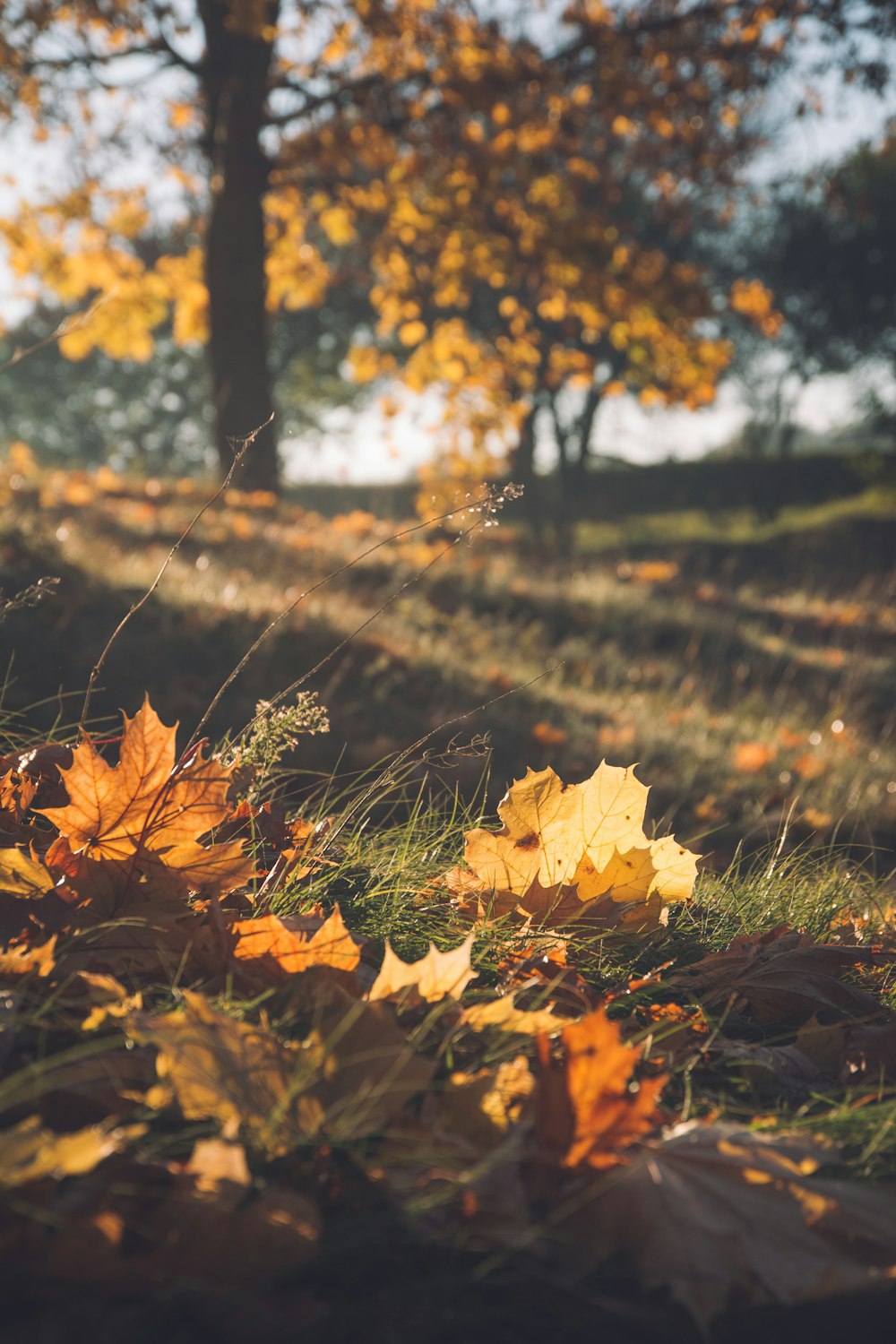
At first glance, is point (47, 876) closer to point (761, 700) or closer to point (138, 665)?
point (138, 665)

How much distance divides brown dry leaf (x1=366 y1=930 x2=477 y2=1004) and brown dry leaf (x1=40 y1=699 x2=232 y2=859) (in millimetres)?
379

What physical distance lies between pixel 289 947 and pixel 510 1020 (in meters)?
0.32

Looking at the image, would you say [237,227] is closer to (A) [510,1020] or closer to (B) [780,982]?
(B) [780,982]

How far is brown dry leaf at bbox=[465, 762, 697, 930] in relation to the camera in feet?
5.43

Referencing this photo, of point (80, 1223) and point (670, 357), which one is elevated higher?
point (670, 357)

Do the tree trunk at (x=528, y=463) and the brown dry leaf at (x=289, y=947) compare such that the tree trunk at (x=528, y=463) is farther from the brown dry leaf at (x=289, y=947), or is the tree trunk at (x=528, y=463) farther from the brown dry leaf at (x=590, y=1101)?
the brown dry leaf at (x=590, y=1101)

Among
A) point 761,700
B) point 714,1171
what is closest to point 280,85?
point 761,700

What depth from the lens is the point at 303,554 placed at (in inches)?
265

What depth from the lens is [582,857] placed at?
1692mm

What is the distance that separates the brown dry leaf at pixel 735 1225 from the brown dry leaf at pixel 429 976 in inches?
12.0

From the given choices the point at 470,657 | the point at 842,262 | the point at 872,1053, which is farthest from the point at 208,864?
the point at 842,262

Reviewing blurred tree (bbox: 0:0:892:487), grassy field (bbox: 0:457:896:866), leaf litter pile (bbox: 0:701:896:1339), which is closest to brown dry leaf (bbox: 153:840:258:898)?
leaf litter pile (bbox: 0:701:896:1339)

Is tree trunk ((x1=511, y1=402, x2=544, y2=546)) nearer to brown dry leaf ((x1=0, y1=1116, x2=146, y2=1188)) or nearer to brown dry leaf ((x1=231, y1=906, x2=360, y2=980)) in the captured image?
brown dry leaf ((x1=231, y1=906, x2=360, y2=980))

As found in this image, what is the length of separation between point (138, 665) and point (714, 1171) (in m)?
3.59
